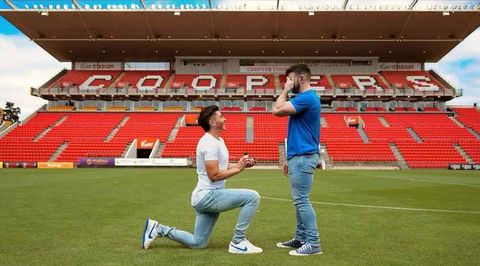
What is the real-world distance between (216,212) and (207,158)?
765 mm

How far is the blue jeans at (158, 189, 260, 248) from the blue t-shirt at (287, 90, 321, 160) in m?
0.81

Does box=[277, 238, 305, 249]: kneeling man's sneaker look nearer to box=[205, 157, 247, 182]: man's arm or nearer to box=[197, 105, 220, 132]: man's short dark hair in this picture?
box=[205, 157, 247, 182]: man's arm

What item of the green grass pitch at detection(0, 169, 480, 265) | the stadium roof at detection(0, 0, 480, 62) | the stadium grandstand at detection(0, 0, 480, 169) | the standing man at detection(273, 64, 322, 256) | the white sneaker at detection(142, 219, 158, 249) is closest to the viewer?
the green grass pitch at detection(0, 169, 480, 265)

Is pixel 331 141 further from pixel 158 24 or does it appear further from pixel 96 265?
pixel 96 265

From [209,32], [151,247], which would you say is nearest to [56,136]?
[209,32]

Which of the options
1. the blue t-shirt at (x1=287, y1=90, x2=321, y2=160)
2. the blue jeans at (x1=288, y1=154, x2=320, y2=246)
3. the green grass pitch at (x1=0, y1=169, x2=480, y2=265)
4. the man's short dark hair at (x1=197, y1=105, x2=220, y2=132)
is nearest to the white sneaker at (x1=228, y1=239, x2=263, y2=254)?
the green grass pitch at (x1=0, y1=169, x2=480, y2=265)

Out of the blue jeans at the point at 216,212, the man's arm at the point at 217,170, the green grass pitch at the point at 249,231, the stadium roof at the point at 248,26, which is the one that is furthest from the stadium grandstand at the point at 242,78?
the man's arm at the point at 217,170

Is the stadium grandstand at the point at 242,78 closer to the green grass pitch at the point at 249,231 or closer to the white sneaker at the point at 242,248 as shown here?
the green grass pitch at the point at 249,231

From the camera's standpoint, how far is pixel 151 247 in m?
5.44

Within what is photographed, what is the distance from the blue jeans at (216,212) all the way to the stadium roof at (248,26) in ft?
119

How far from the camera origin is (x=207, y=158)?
4977 millimetres

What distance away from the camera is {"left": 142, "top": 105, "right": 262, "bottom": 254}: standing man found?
4996 mm

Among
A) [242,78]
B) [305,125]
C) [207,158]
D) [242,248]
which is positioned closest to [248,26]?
[242,78]

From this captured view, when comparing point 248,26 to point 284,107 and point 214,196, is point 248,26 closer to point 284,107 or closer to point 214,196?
point 284,107
